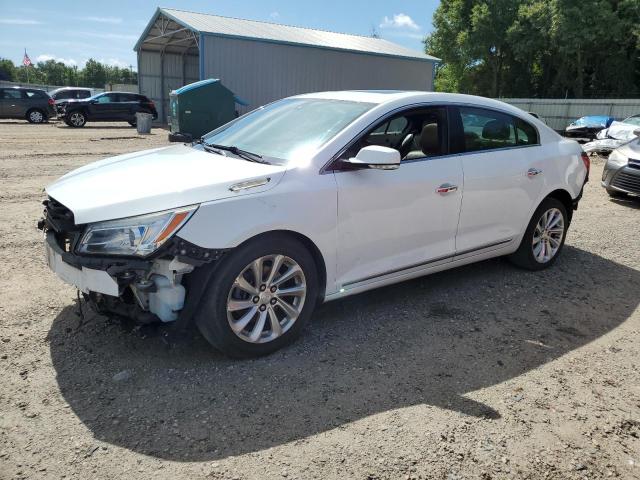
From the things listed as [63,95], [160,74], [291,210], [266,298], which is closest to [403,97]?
[291,210]

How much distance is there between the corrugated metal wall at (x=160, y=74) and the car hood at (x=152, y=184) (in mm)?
28613

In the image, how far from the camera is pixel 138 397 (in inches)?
116

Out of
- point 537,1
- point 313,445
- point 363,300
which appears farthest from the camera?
point 537,1

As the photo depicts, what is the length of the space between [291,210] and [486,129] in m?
2.22

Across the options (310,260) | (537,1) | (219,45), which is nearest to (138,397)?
(310,260)

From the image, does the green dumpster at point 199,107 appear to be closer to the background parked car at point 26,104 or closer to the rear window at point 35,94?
the background parked car at point 26,104

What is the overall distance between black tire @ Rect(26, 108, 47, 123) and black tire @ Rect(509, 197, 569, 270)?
2378 cm

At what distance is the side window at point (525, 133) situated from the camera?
16.1ft

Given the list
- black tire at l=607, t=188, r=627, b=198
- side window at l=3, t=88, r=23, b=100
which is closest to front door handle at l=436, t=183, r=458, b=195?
black tire at l=607, t=188, r=627, b=198

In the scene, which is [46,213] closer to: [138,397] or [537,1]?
[138,397]

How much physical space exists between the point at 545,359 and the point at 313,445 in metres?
1.83

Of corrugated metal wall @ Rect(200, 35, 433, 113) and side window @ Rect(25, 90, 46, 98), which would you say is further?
corrugated metal wall @ Rect(200, 35, 433, 113)

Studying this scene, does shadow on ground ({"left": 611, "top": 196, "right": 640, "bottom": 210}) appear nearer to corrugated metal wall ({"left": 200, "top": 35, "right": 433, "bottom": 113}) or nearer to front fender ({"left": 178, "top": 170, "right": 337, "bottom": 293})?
front fender ({"left": 178, "top": 170, "right": 337, "bottom": 293})

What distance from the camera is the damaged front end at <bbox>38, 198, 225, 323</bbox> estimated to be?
2.92 metres
